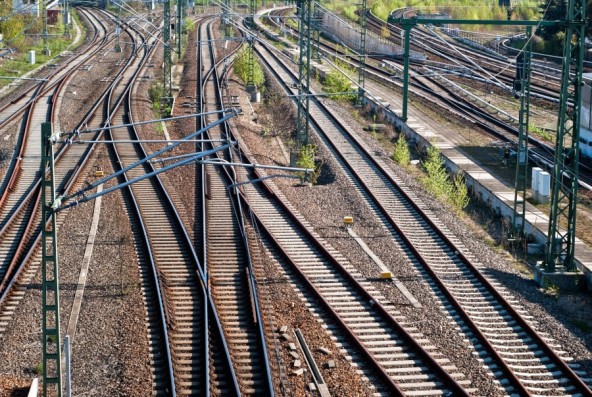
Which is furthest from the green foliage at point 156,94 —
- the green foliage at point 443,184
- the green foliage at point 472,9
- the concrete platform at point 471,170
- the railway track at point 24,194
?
the green foliage at point 472,9

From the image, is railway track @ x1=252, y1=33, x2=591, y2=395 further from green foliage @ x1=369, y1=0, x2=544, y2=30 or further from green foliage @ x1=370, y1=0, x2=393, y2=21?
green foliage @ x1=369, y1=0, x2=544, y2=30

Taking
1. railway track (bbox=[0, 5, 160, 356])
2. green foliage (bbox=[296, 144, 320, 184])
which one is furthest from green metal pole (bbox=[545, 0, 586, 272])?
railway track (bbox=[0, 5, 160, 356])

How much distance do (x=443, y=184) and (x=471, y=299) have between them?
27.2 ft

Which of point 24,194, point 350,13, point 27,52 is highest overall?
point 350,13

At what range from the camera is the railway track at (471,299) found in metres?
13.0

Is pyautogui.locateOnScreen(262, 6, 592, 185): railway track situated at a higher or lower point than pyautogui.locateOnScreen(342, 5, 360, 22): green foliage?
lower

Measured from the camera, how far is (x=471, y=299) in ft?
52.4

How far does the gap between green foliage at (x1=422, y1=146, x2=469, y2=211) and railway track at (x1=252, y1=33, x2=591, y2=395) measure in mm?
863

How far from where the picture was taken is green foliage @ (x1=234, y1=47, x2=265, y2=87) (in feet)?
141

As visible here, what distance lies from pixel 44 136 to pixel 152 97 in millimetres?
27989

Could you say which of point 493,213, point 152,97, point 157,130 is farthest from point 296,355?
point 152,97

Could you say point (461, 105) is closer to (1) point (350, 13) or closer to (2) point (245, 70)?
(2) point (245, 70)

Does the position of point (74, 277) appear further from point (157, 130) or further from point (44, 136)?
point (157, 130)

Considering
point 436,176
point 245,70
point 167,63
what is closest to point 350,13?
point 245,70
